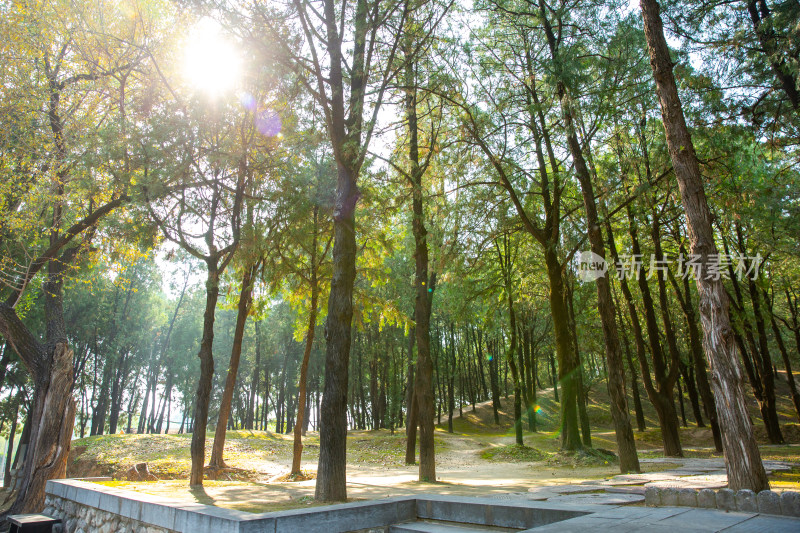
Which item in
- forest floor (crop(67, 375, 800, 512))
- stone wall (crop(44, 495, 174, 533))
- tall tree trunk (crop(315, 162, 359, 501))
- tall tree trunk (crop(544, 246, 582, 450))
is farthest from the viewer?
tall tree trunk (crop(544, 246, 582, 450))

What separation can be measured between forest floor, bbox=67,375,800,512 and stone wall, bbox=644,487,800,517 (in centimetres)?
231

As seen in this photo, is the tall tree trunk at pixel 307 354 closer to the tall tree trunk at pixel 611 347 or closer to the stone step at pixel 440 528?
the tall tree trunk at pixel 611 347

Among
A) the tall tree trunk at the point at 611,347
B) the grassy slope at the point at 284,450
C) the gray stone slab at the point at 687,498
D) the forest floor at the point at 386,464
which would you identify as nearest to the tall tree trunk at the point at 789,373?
the forest floor at the point at 386,464

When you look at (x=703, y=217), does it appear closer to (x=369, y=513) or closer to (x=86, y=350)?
(x=369, y=513)

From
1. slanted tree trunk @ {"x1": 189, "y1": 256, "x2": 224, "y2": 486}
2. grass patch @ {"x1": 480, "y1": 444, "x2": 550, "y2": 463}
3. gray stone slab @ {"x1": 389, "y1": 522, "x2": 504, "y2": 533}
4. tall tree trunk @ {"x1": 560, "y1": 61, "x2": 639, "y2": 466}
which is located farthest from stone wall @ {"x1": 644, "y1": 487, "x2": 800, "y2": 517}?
grass patch @ {"x1": 480, "y1": 444, "x2": 550, "y2": 463}

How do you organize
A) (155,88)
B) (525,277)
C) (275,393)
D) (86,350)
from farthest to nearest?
(275,393), (86,350), (525,277), (155,88)

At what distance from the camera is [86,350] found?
30.3 meters

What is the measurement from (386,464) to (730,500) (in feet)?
49.2

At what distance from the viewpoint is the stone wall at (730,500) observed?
368 cm

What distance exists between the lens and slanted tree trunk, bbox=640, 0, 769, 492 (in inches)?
200

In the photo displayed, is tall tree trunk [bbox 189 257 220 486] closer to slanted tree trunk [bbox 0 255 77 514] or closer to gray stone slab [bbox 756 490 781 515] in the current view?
slanted tree trunk [bbox 0 255 77 514]

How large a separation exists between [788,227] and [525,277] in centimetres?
843

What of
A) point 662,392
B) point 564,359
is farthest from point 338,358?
point 662,392

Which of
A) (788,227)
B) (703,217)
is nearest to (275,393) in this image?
(788,227)
